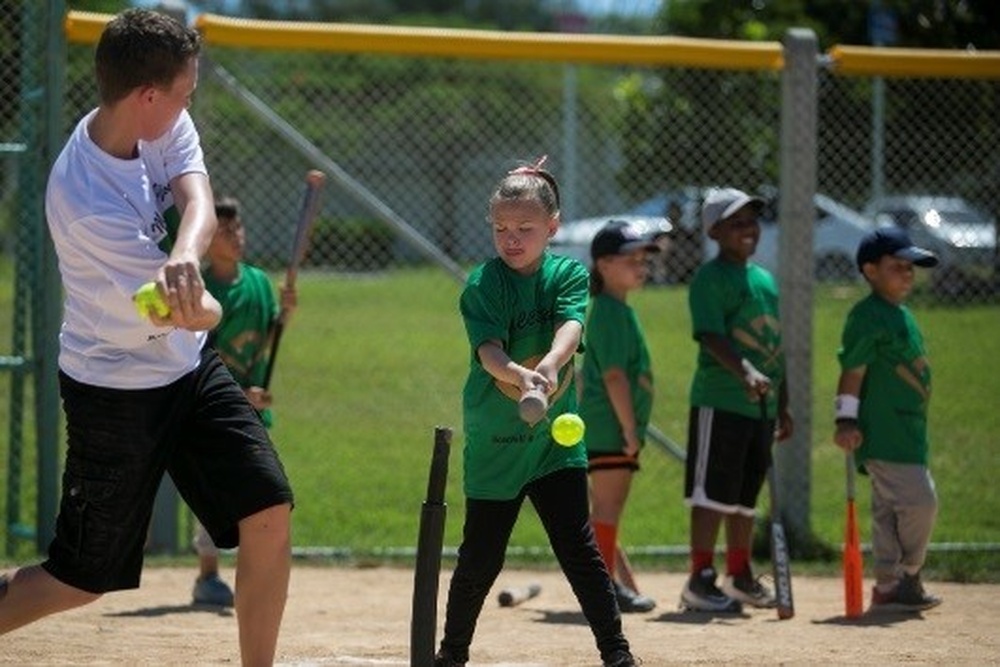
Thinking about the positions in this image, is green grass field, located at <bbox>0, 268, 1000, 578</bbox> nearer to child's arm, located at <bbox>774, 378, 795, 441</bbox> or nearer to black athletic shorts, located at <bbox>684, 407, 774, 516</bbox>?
child's arm, located at <bbox>774, 378, 795, 441</bbox>

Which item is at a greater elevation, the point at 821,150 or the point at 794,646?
the point at 821,150

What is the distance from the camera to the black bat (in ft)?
16.8

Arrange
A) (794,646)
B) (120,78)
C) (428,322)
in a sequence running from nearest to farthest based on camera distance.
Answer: (120,78), (794,646), (428,322)

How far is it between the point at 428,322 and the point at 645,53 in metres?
7.90

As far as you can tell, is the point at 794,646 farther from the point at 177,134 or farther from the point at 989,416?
the point at 989,416

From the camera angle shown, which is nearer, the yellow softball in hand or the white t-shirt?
the yellow softball in hand

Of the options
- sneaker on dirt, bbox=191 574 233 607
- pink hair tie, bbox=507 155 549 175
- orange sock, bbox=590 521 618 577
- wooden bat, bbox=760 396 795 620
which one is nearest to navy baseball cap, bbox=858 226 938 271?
wooden bat, bbox=760 396 795 620

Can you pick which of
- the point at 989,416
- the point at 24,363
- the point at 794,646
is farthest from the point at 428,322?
the point at 794,646

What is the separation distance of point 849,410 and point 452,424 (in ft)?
14.1

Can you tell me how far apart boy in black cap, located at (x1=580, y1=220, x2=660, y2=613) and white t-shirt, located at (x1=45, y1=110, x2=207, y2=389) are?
3.01 m

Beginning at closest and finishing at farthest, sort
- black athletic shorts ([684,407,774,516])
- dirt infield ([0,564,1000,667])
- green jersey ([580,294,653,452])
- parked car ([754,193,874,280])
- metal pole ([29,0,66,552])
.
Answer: dirt infield ([0,564,1000,667]) < green jersey ([580,294,653,452]) < black athletic shorts ([684,407,774,516]) < metal pole ([29,0,66,552]) < parked car ([754,193,874,280])

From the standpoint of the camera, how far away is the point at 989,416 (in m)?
10.5

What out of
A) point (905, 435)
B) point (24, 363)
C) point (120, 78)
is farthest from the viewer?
point (24, 363)

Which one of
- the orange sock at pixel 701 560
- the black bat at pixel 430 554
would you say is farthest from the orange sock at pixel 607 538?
the black bat at pixel 430 554
